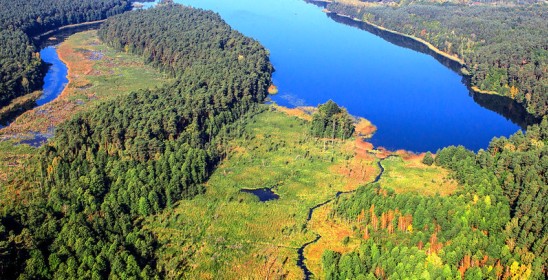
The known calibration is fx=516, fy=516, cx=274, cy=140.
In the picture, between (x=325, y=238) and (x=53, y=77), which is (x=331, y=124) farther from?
(x=53, y=77)

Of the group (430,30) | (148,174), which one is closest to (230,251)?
(148,174)

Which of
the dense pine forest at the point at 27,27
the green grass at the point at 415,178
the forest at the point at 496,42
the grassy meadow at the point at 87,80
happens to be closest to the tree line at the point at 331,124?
the green grass at the point at 415,178

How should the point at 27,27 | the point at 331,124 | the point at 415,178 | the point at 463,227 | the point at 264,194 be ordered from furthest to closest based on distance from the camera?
the point at 27,27 < the point at 331,124 < the point at 415,178 < the point at 264,194 < the point at 463,227

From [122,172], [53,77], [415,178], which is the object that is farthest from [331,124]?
[53,77]

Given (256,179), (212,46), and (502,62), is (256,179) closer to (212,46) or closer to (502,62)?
(212,46)

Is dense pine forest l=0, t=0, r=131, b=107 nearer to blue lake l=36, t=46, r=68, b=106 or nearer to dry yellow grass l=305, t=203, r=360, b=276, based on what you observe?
blue lake l=36, t=46, r=68, b=106
